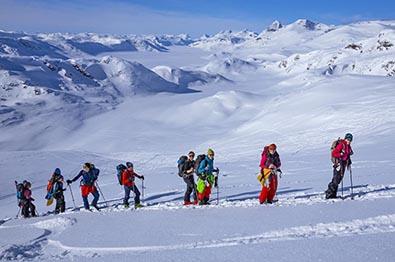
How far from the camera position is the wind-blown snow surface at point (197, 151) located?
791 cm

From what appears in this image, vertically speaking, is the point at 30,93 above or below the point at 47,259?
above

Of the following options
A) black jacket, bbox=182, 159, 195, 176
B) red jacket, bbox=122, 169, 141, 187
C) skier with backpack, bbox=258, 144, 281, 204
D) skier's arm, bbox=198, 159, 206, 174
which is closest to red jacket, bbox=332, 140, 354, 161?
skier with backpack, bbox=258, 144, 281, 204

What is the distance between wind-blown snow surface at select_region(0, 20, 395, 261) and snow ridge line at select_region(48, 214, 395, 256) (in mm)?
30

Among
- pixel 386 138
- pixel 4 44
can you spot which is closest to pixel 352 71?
pixel 386 138

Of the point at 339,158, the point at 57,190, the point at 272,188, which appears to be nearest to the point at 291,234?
the point at 272,188

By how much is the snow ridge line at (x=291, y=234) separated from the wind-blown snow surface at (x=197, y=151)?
1.2 inches

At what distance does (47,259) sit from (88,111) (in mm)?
69803

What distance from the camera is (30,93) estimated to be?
273 feet

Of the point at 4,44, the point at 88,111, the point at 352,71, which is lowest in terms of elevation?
the point at 88,111

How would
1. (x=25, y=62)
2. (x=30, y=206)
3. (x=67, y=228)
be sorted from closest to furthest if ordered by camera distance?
(x=67, y=228), (x=30, y=206), (x=25, y=62)

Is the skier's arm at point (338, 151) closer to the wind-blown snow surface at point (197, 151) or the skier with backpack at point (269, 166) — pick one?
the wind-blown snow surface at point (197, 151)

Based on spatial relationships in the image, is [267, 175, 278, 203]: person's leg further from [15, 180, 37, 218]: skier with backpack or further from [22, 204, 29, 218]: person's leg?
[22, 204, 29, 218]: person's leg

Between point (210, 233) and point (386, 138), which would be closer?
point (210, 233)

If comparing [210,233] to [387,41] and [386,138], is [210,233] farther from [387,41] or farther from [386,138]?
[387,41]
